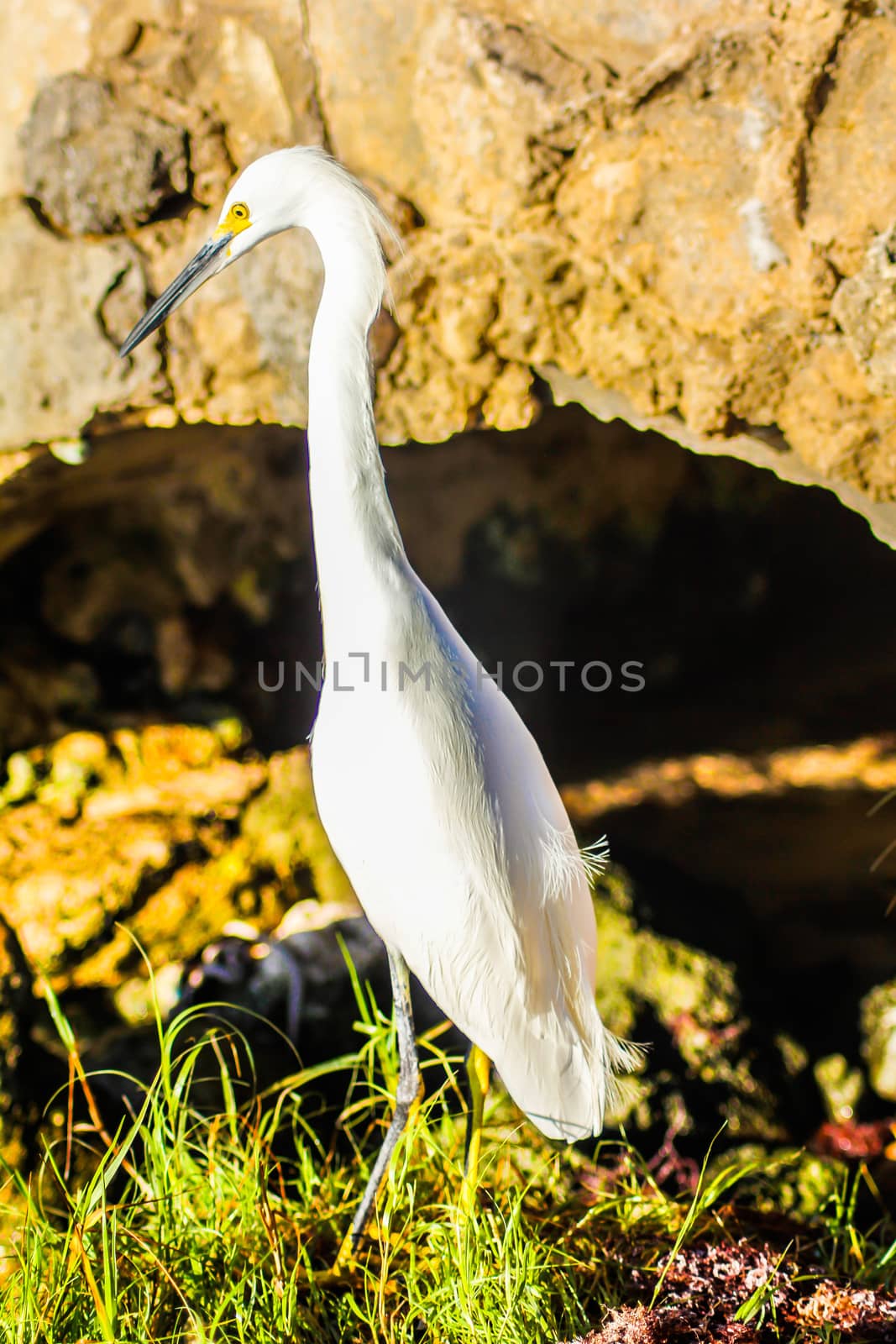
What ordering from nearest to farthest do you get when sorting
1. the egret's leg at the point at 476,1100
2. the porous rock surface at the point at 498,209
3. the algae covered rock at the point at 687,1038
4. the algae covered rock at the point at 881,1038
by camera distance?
the egret's leg at the point at 476,1100, the porous rock surface at the point at 498,209, the algae covered rock at the point at 687,1038, the algae covered rock at the point at 881,1038

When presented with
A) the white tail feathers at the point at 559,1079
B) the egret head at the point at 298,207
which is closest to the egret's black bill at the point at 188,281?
the egret head at the point at 298,207

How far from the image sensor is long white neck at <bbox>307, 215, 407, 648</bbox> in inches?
52.4

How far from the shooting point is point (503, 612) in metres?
3.88

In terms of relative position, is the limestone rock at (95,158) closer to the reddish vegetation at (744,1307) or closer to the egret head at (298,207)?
the egret head at (298,207)

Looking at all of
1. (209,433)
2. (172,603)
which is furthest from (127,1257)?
(172,603)

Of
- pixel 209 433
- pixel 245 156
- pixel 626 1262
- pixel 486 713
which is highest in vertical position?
pixel 245 156

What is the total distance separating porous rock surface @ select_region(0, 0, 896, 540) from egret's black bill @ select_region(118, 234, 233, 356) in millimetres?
558

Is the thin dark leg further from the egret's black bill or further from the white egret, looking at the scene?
the egret's black bill

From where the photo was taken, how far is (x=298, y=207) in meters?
1.40

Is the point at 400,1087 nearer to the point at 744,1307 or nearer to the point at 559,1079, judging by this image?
the point at 559,1079

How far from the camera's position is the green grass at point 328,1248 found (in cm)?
137

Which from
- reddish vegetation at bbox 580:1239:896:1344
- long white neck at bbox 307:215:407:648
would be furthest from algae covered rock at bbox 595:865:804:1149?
long white neck at bbox 307:215:407:648

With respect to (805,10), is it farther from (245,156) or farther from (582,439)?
(582,439)

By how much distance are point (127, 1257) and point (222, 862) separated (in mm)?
1604
